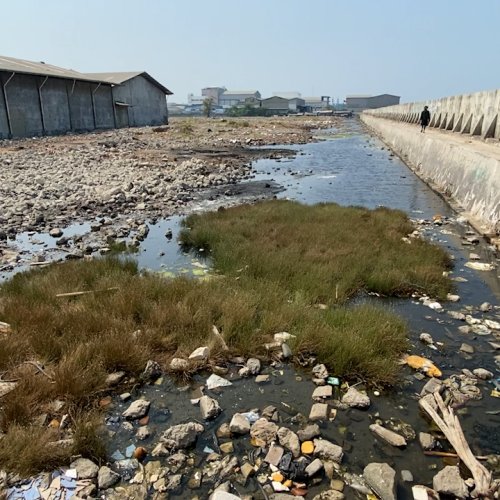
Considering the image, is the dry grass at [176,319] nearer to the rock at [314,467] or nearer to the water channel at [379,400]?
the water channel at [379,400]

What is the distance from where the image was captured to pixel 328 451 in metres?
3.24

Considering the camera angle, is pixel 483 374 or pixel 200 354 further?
pixel 200 354

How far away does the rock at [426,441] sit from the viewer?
132 inches

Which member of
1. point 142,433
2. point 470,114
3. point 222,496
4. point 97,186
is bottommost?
point 97,186

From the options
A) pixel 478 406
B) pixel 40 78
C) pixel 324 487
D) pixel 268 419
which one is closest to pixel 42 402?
pixel 268 419

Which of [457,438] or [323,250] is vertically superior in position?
[457,438]

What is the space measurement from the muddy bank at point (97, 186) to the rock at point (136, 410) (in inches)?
193

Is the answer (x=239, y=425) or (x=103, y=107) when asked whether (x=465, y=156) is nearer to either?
(x=239, y=425)

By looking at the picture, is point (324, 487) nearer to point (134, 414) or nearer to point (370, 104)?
point (134, 414)

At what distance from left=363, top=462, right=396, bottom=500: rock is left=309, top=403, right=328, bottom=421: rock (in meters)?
0.63

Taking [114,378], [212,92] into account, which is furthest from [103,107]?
[212,92]

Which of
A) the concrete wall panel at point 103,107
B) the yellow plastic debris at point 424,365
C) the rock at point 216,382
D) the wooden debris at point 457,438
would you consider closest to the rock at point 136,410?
the rock at point 216,382

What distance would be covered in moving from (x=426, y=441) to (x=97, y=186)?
42.1 feet

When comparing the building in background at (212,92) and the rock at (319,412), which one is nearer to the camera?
the rock at (319,412)
